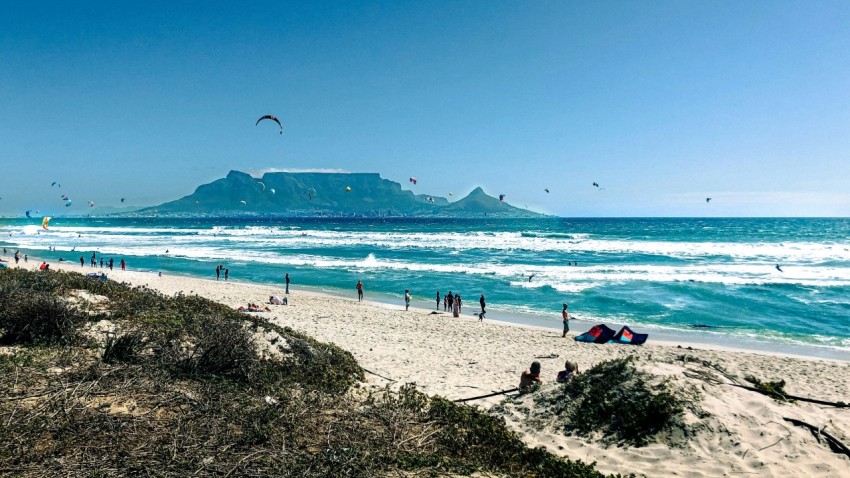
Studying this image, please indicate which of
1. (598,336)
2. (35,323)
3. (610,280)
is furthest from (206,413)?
(610,280)

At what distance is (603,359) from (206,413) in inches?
481

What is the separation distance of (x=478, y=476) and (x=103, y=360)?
5.86 meters

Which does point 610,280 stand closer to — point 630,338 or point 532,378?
point 630,338

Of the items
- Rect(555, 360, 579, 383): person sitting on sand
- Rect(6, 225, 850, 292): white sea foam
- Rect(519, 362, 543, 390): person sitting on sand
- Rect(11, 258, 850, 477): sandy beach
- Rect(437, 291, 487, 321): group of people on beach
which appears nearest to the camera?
Rect(11, 258, 850, 477): sandy beach

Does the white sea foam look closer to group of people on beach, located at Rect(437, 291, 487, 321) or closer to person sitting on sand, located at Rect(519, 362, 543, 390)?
group of people on beach, located at Rect(437, 291, 487, 321)

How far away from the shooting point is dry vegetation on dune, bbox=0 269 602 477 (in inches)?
191

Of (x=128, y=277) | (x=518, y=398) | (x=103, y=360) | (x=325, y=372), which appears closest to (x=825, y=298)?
(x=518, y=398)

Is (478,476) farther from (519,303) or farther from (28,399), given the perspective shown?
(519,303)

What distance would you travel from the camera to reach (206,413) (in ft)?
19.3

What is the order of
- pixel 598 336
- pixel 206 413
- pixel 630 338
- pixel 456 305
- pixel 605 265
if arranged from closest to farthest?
pixel 206 413
pixel 630 338
pixel 598 336
pixel 456 305
pixel 605 265

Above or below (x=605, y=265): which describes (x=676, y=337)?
below

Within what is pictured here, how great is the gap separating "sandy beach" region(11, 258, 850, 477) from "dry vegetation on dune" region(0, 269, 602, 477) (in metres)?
1.38

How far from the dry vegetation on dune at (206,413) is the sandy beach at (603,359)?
4.54ft

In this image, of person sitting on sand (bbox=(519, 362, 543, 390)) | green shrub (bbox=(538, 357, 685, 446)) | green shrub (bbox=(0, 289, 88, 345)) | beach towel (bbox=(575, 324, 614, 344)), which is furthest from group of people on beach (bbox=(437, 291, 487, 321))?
green shrub (bbox=(0, 289, 88, 345))
